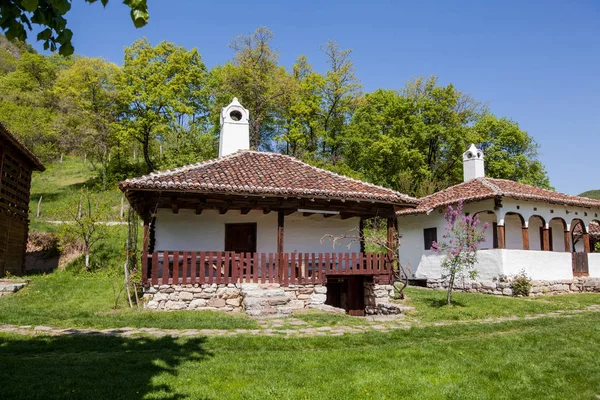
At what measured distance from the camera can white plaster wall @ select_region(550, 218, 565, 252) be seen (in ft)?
61.4

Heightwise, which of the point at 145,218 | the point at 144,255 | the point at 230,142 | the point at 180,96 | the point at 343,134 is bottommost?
the point at 144,255

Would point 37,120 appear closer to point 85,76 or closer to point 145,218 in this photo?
point 85,76

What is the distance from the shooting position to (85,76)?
33.4 m

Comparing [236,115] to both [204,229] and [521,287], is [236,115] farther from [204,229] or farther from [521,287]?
[521,287]

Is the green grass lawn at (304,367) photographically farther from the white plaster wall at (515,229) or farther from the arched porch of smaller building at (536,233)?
the arched porch of smaller building at (536,233)

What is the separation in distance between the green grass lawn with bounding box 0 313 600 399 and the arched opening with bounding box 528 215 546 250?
11.2 m

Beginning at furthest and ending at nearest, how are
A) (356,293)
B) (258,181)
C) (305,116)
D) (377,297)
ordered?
(305,116)
(356,293)
(377,297)
(258,181)

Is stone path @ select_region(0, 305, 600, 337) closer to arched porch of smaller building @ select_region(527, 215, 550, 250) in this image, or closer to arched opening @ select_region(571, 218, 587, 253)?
arched porch of smaller building @ select_region(527, 215, 550, 250)

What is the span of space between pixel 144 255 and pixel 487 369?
25.8ft

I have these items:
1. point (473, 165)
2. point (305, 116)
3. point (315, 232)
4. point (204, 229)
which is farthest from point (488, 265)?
point (305, 116)

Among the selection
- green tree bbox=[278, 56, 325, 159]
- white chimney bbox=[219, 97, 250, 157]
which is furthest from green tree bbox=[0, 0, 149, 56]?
green tree bbox=[278, 56, 325, 159]

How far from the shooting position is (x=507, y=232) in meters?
16.9

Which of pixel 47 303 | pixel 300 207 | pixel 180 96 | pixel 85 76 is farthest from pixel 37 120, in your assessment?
pixel 300 207

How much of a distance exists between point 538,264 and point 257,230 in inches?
395
